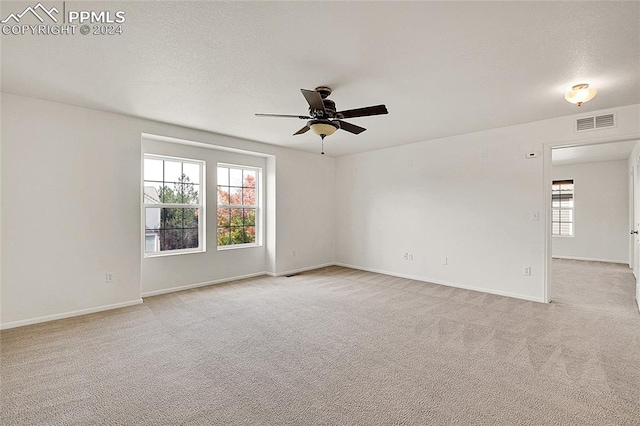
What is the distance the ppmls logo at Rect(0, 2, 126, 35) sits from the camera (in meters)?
2.03

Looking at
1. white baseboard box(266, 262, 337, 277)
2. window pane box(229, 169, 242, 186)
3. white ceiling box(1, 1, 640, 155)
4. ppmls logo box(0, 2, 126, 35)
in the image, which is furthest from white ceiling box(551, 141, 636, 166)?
ppmls logo box(0, 2, 126, 35)

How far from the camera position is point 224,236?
18.8 feet

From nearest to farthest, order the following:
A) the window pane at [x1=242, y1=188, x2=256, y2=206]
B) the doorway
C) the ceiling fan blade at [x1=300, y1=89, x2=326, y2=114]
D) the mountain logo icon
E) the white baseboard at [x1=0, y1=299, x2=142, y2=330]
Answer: the mountain logo icon → the ceiling fan blade at [x1=300, y1=89, x2=326, y2=114] → the white baseboard at [x1=0, y1=299, x2=142, y2=330] → the window pane at [x1=242, y1=188, x2=256, y2=206] → the doorway

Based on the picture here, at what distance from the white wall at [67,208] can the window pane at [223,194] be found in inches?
45.1

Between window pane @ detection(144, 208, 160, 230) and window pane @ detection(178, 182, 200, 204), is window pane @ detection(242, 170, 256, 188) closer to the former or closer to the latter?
window pane @ detection(178, 182, 200, 204)

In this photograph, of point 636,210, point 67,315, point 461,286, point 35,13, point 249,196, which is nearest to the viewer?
point 35,13

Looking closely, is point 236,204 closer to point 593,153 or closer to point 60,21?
point 60,21

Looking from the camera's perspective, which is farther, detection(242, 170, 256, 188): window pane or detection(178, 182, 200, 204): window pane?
detection(242, 170, 256, 188): window pane

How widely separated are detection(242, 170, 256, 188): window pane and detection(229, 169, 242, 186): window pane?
0.09 m

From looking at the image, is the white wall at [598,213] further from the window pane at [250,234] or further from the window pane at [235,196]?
the window pane at [235,196]

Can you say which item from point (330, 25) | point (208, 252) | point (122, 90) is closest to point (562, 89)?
point (330, 25)

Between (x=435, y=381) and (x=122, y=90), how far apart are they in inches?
163

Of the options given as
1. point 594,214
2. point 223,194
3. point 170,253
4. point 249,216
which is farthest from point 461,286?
point 594,214

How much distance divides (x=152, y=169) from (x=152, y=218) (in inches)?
30.7
